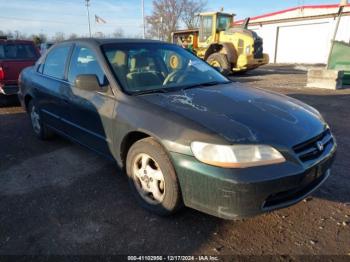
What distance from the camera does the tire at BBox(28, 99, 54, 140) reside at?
16.1 feet

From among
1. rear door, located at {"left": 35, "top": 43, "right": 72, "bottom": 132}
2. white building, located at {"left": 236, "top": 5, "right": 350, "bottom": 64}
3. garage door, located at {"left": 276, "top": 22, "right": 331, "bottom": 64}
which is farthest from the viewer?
garage door, located at {"left": 276, "top": 22, "right": 331, "bottom": 64}

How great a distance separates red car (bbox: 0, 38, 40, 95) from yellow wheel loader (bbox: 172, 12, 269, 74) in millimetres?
8223

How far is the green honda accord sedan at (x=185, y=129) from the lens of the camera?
2270 mm

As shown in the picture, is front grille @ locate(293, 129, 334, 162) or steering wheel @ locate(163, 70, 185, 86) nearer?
front grille @ locate(293, 129, 334, 162)

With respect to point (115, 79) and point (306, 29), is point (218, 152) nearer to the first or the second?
point (115, 79)

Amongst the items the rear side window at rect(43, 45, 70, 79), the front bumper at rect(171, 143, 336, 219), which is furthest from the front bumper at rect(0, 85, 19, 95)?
the front bumper at rect(171, 143, 336, 219)

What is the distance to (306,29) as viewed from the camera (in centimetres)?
2397

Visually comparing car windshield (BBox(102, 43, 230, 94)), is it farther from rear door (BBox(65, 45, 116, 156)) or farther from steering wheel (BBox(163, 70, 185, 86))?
rear door (BBox(65, 45, 116, 156))

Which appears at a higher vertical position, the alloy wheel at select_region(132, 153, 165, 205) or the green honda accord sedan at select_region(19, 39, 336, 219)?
the green honda accord sedan at select_region(19, 39, 336, 219)

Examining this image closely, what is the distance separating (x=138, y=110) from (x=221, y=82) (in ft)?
4.36

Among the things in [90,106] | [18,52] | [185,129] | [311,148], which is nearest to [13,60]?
[18,52]

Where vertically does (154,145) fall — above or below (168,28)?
below

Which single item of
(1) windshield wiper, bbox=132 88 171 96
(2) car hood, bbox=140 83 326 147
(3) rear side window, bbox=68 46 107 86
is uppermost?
(3) rear side window, bbox=68 46 107 86

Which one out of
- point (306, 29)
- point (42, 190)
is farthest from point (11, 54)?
point (306, 29)
